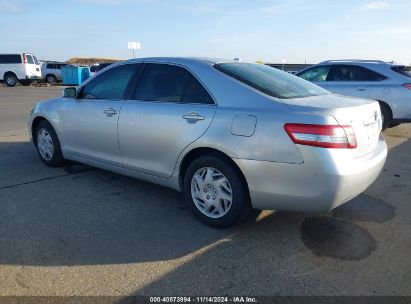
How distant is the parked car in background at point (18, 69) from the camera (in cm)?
2703

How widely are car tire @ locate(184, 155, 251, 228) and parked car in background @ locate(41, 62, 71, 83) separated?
30.4 meters

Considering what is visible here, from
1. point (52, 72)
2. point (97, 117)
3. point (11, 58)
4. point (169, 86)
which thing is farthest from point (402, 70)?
point (52, 72)

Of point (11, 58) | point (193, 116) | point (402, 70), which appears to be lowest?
point (193, 116)

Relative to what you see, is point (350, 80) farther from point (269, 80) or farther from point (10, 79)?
point (10, 79)

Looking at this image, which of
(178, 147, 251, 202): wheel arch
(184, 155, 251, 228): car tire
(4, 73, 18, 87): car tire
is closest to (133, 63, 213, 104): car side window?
(178, 147, 251, 202): wheel arch

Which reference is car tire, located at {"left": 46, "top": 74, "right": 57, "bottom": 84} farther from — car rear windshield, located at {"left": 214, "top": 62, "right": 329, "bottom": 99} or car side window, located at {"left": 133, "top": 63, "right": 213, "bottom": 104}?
car rear windshield, located at {"left": 214, "top": 62, "right": 329, "bottom": 99}

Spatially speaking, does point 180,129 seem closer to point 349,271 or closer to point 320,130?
point 320,130

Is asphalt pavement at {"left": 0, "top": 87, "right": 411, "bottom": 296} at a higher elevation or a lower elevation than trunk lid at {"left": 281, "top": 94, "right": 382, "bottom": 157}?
lower

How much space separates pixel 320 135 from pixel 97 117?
269 cm

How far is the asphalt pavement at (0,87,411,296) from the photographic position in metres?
2.82

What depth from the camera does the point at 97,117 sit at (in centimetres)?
468

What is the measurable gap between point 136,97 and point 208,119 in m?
1.12

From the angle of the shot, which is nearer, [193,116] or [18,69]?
[193,116]

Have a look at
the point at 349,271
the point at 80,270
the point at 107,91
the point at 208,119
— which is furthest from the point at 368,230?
the point at 107,91
